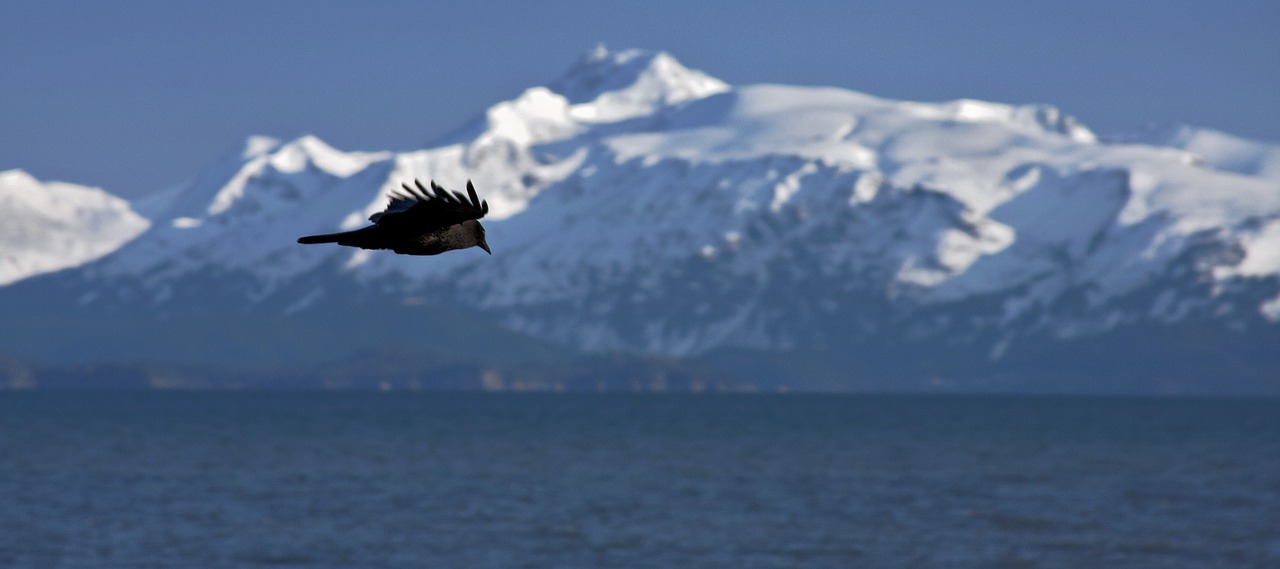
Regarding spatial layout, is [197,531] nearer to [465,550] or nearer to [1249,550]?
[465,550]

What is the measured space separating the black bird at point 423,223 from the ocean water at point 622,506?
4794 centimetres

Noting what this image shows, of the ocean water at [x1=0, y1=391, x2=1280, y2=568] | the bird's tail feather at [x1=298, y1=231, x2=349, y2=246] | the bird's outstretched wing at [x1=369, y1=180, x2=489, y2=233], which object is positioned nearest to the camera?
the bird's tail feather at [x1=298, y1=231, x2=349, y2=246]

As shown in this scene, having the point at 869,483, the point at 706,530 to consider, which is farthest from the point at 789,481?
the point at 706,530

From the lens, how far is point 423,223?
63.7ft

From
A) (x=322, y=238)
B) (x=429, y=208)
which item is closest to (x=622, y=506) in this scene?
(x=429, y=208)

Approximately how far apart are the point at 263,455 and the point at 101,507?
4860 centimetres

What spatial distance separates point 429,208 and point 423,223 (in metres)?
0.25

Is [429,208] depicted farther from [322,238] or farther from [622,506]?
[622,506]

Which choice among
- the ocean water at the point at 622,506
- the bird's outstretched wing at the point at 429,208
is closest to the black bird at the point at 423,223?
the bird's outstretched wing at the point at 429,208

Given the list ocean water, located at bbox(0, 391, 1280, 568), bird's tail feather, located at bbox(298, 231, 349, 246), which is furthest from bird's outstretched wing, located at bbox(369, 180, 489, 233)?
ocean water, located at bbox(0, 391, 1280, 568)

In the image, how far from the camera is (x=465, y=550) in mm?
70625

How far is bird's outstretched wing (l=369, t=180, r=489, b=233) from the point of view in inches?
752

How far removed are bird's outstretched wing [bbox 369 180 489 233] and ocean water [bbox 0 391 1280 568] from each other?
4820 cm

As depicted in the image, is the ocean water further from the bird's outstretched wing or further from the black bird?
the bird's outstretched wing
